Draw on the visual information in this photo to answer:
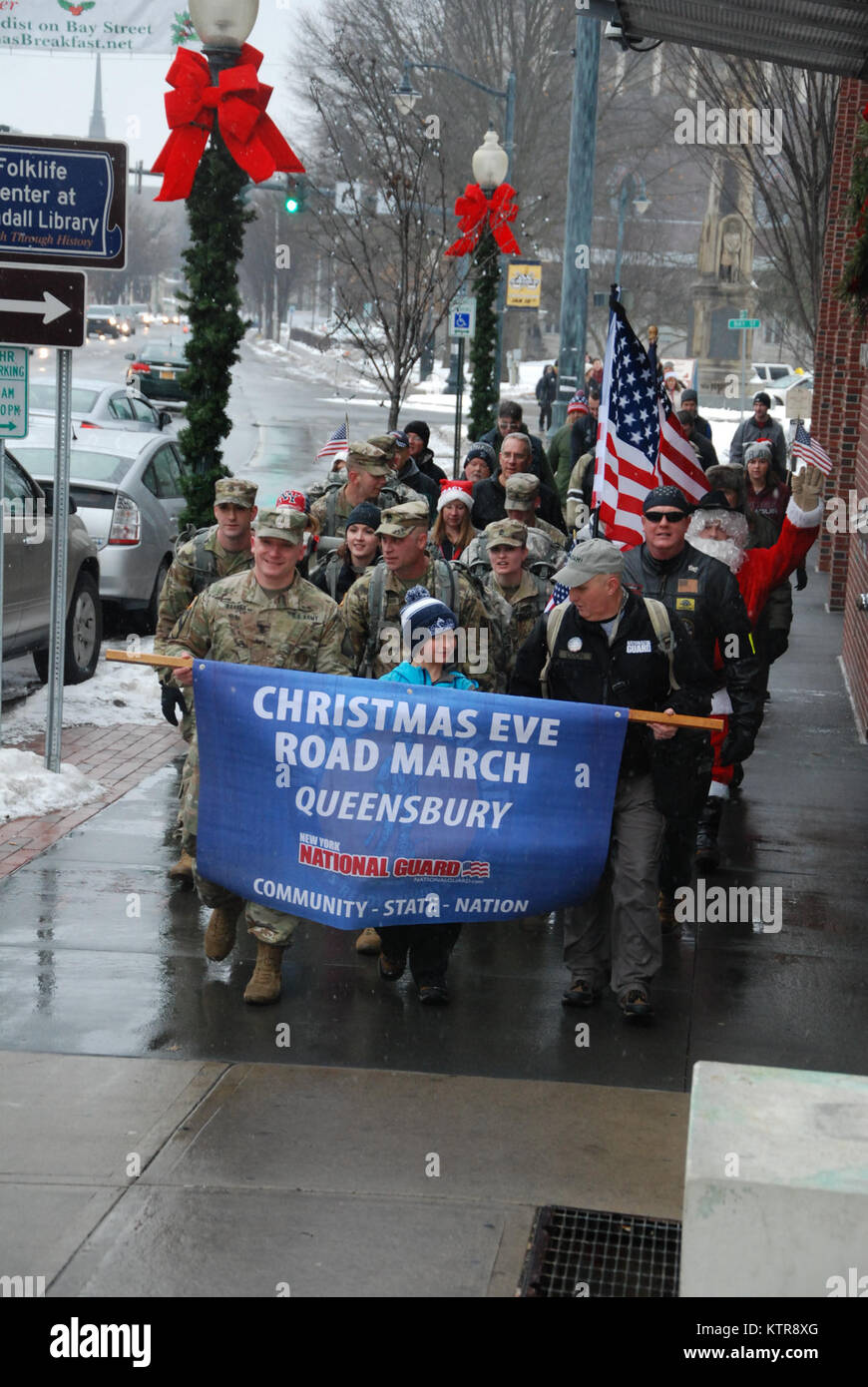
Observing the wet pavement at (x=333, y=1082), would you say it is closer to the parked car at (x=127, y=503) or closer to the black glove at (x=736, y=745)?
the black glove at (x=736, y=745)

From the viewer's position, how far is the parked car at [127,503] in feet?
48.2

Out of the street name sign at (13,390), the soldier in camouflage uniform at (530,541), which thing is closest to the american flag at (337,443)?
the soldier in camouflage uniform at (530,541)

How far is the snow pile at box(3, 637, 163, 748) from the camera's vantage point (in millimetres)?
11617

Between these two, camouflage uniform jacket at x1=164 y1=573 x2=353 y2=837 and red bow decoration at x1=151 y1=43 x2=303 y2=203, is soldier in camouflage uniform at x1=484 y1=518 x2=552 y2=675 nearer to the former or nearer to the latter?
camouflage uniform jacket at x1=164 y1=573 x2=353 y2=837

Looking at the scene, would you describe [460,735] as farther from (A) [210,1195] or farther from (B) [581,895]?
(A) [210,1195]

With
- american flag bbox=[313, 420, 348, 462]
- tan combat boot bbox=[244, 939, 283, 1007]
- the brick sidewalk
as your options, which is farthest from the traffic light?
tan combat boot bbox=[244, 939, 283, 1007]

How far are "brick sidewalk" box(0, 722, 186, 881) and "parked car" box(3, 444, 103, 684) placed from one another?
982 millimetres

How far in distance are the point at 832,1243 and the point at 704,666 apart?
3.60 meters

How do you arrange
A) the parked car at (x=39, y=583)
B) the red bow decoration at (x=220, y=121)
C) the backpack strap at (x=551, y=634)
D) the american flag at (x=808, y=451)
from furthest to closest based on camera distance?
the american flag at (x=808, y=451), the parked car at (x=39, y=583), the red bow decoration at (x=220, y=121), the backpack strap at (x=551, y=634)

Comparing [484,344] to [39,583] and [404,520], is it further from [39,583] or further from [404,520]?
[404,520]

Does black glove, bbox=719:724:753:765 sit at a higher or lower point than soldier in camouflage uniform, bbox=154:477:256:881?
lower

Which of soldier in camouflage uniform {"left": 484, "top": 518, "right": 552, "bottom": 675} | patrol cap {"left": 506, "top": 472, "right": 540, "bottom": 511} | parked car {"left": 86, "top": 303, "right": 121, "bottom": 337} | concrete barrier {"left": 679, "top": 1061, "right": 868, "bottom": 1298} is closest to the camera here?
concrete barrier {"left": 679, "top": 1061, "right": 868, "bottom": 1298}

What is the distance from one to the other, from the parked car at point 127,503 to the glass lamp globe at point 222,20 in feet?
13.4

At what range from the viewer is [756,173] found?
22734 millimetres
